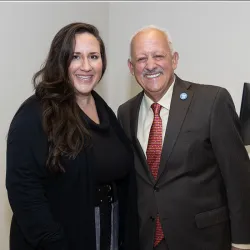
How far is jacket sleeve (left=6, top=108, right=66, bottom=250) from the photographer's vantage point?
47.0 inches

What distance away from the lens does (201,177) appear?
146cm

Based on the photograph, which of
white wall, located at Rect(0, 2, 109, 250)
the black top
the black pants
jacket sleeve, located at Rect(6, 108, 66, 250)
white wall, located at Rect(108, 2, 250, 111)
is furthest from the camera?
white wall, located at Rect(108, 2, 250, 111)

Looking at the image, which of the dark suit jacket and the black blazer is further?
the dark suit jacket

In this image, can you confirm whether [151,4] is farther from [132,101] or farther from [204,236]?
[204,236]

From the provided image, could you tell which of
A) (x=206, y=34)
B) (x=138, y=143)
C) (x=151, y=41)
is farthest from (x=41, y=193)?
(x=206, y=34)

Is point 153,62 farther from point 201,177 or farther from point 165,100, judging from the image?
point 201,177

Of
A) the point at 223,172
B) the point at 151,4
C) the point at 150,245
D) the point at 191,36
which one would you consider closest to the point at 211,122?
the point at 223,172

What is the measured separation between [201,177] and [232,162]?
15cm

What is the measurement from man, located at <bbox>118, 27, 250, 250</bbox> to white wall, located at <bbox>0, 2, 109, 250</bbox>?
853mm

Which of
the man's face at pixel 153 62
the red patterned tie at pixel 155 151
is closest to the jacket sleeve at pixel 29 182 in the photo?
the red patterned tie at pixel 155 151

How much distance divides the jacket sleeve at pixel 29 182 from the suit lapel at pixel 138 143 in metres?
0.48

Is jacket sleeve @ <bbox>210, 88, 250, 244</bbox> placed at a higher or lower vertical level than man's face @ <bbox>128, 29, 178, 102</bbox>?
lower

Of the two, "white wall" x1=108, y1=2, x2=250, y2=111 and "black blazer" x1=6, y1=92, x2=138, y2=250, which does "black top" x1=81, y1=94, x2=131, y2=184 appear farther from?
"white wall" x1=108, y1=2, x2=250, y2=111

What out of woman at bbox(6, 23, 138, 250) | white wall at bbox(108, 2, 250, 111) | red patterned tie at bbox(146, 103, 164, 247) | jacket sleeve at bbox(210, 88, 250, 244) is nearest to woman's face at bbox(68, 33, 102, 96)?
woman at bbox(6, 23, 138, 250)
